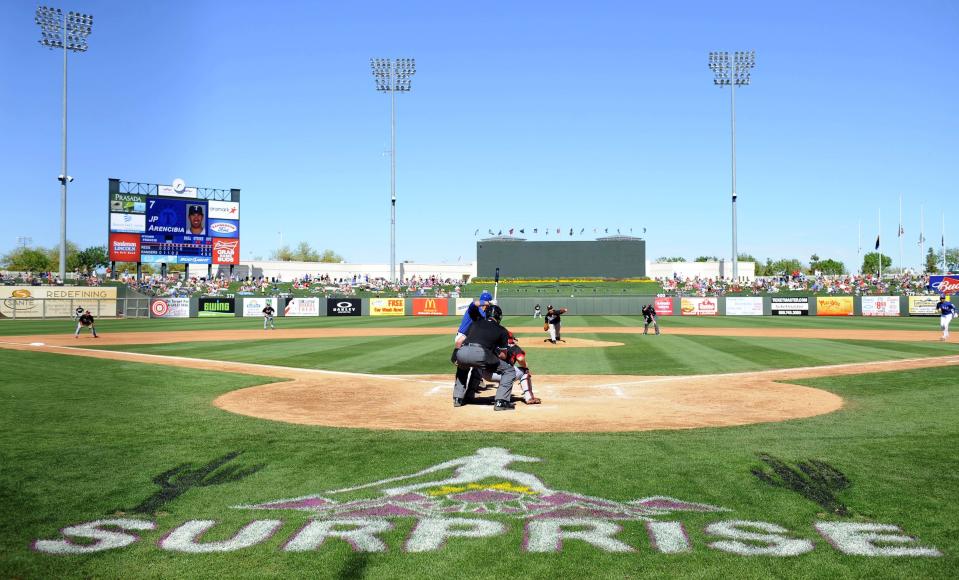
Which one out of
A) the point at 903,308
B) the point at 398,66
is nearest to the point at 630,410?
the point at 903,308

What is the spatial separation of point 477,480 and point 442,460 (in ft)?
2.99

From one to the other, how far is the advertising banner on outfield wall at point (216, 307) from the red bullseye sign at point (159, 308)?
2518 millimetres

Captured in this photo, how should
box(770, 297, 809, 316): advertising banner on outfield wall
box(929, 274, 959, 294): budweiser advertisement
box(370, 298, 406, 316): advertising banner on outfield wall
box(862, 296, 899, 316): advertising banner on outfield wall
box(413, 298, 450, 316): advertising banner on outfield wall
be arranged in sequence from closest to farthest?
1. box(862, 296, 899, 316): advertising banner on outfield wall
2. box(770, 297, 809, 316): advertising banner on outfield wall
3. box(413, 298, 450, 316): advertising banner on outfield wall
4. box(370, 298, 406, 316): advertising banner on outfield wall
5. box(929, 274, 959, 294): budweiser advertisement

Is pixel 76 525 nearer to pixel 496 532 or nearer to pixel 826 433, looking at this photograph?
pixel 496 532

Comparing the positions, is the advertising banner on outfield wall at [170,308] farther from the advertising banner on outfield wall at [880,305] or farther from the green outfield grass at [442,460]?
the advertising banner on outfield wall at [880,305]

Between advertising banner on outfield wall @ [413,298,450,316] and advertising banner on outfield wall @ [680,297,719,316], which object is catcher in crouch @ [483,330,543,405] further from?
advertising banner on outfield wall @ [680,297,719,316]

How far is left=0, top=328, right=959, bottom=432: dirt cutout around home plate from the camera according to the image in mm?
9812

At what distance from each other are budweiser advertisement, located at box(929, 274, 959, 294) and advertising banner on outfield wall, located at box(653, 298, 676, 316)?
2338cm

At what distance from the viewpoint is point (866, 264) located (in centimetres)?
16700

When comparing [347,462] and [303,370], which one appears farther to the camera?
[303,370]

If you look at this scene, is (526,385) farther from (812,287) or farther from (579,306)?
(812,287)

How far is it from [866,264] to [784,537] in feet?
619

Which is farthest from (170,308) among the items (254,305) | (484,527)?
(484,527)

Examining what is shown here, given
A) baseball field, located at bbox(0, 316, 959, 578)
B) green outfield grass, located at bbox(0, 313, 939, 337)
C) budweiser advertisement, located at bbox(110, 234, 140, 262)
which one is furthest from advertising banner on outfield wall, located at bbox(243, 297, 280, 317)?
baseball field, located at bbox(0, 316, 959, 578)
